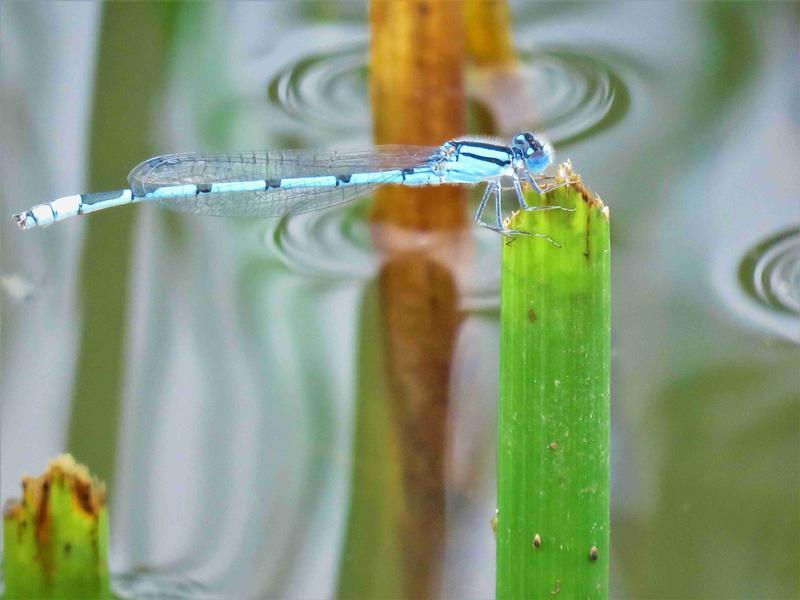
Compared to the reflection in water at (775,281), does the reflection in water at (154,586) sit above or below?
below

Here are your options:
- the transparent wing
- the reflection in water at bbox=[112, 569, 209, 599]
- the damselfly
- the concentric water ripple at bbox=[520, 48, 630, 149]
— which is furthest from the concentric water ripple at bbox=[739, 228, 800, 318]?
the reflection in water at bbox=[112, 569, 209, 599]

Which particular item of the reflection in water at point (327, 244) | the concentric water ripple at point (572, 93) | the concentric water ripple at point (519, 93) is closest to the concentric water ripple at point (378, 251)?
the reflection in water at point (327, 244)

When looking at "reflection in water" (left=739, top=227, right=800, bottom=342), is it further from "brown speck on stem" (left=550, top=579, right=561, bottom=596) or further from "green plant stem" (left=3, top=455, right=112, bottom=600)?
"green plant stem" (left=3, top=455, right=112, bottom=600)

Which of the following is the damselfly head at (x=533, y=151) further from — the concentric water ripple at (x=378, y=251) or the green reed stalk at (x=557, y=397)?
the green reed stalk at (x=557, y=397)

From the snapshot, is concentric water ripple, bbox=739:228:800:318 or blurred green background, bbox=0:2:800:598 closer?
blurred green background, bbox=0:2:800:598

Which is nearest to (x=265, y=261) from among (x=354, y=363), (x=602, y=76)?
(x=354, y=363)

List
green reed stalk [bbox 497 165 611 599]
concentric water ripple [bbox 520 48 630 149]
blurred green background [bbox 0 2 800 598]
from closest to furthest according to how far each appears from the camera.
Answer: green reed stalk [bbox 497 165 611 599]
blurred green background [bbox 0 2 800 598]
concentric water ripple [bbox 520 48 630 149]

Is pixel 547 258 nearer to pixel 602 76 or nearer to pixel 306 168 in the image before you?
pixel 306 168
